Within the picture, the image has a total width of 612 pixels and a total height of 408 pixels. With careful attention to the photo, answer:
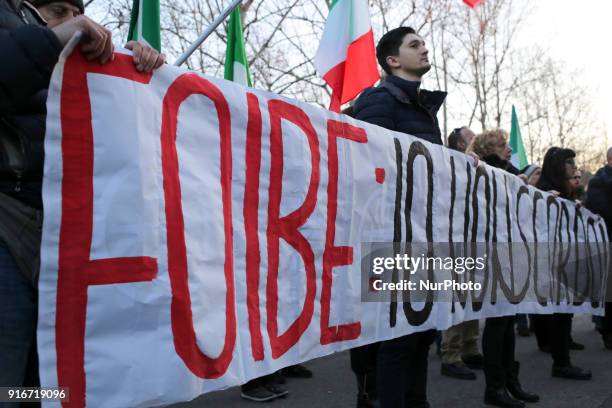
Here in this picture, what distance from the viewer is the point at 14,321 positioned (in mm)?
1551

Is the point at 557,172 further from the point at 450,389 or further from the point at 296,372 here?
the point at 296,372

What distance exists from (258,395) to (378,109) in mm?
2072

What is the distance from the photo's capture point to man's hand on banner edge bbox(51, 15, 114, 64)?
5.21 feet

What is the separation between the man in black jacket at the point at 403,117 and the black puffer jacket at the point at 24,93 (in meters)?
1.73

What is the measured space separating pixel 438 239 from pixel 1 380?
228cm

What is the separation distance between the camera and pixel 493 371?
3.71m

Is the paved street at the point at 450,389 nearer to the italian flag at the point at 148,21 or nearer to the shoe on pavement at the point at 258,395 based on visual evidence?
the shoe on pavement at the point at 258,395

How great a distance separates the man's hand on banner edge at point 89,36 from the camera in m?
1.59

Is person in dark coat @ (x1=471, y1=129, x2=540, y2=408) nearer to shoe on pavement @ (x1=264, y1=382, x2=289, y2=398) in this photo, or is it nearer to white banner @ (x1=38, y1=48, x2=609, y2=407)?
white banner @ (x1=38, y1=48, x2=609, y2=407)

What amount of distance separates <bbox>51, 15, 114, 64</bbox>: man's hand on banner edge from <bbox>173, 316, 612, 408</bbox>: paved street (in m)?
2.89

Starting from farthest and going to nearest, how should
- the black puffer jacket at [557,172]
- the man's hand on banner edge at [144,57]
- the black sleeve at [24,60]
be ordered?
the black puffer jacket at [557,172] < the man's hand on banner edge at [144,57] < the black sleeve at [24,60]

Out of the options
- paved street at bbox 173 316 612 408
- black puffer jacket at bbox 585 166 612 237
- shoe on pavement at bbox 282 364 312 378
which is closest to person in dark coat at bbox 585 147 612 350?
black puffer jacket at bbox 585 166 612 237

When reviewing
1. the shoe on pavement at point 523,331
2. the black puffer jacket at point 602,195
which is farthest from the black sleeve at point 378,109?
the shoe on pavement at point 523,331

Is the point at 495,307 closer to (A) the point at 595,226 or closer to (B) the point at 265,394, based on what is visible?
(B) the point at 265,394
